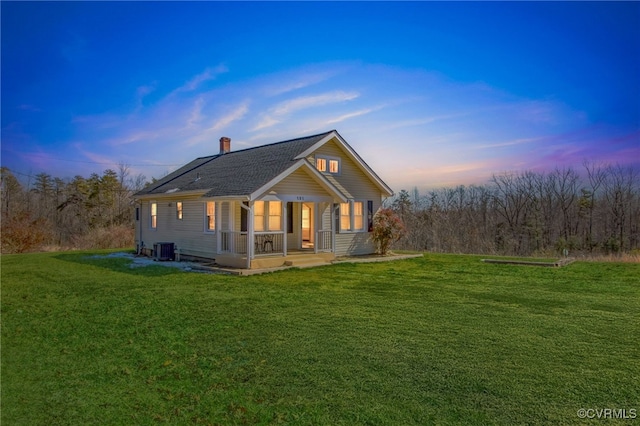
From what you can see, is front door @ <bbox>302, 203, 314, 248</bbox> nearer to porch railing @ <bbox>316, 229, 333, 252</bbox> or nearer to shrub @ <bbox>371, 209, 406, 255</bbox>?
porch railing @ <bbox>316, 229, 333, 252</bbox>

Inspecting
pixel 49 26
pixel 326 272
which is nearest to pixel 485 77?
pixel 326 272

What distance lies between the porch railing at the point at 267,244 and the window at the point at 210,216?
6.03 feet

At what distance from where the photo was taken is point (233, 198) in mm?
12211

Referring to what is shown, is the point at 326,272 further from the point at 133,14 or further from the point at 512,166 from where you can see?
the point at 512,166

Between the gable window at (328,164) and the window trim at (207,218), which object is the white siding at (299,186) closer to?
the gable window at (328,164)

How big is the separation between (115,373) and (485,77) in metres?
16.0

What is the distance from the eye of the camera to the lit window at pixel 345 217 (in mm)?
16531

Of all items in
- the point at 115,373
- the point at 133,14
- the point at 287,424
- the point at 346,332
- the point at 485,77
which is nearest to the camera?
the point at 287,424

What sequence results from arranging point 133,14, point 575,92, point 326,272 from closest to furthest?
point 326,272 → point 133,14 → point 575,92

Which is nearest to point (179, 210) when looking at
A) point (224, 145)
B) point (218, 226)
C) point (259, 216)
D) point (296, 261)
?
point (218, 226)

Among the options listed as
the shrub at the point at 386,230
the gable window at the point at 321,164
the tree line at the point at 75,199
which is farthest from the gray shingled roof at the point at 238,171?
the tree line at the point at 75,199

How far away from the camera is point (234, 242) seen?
13430mm

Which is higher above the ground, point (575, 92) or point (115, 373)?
point (575, 92)

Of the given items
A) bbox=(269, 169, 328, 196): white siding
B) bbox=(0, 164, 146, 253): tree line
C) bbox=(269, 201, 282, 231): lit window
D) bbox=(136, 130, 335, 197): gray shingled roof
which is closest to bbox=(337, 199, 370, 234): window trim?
bbox=(269, 169, 328, 196): white siding
